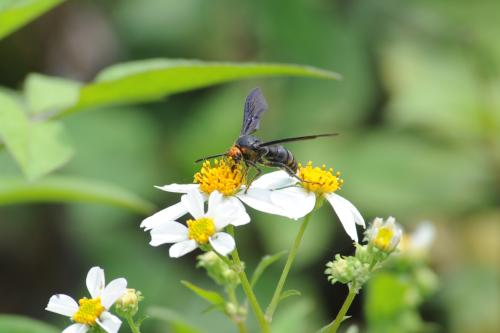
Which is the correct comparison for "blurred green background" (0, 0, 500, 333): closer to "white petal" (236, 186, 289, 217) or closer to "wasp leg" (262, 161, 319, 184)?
"wasp leg" (262, 161, 319, 184)

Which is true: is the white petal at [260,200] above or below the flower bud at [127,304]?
above

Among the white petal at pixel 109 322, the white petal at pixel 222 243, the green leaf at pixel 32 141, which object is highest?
the green leaf at pixel 32 141

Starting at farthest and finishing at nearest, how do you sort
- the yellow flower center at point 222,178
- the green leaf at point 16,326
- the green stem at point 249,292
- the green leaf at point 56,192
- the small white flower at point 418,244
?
the small white flower at point 418,244, the green leaf at point 56,192, the green leaf at point 16,326, the yellow flower center at point 222,178, the green stem at point 249,292

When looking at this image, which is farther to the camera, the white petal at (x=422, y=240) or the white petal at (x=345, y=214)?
the white petal at (x=422, y=240)

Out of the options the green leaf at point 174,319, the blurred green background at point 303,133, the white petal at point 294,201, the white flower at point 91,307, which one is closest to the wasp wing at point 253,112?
the white petal at point 294,201

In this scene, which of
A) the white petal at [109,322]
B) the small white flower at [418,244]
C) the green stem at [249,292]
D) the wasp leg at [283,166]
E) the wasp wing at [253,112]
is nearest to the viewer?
the white petal at [109,322]

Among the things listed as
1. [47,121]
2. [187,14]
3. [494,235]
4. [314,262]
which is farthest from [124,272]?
[47,121]

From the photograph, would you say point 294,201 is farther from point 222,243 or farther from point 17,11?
point 17,11

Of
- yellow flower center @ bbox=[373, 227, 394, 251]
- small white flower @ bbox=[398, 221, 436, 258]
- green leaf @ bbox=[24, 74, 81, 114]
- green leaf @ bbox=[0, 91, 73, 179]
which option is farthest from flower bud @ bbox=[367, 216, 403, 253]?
small white flower @ bbox=[398, 221, 436, 258]

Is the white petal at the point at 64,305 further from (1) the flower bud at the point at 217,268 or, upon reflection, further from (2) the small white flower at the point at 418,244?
(2) the small white flower at the point at 418,244
